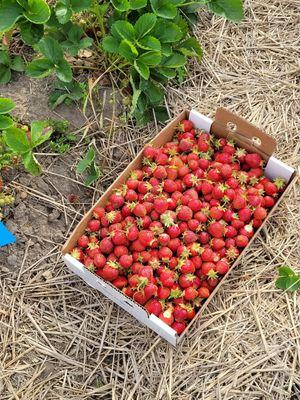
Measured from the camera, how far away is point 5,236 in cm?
181

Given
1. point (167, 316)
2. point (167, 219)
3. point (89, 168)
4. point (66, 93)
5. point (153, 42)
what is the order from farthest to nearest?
point (66, 93), point (89, 168), point (153, 42), point (167, 219), point (167, 316)

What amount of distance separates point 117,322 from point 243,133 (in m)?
0.82

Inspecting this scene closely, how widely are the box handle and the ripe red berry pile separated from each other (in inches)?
1.7

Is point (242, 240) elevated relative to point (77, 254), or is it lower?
elevated

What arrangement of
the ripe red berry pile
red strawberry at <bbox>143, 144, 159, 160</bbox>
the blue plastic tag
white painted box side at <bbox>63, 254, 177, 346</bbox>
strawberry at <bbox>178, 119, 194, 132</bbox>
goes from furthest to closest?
strawberry at <bbox>178, 119, 194, 132</bbox> → red strawberry at <bbox>143, 144, 159, 160</bbox> → the blue plastic tag → the ripe red berry pile → white painted box side at <bbox>63, 254, 177, 346</bbox>

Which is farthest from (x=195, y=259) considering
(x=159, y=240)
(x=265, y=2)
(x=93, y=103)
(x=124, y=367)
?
(x=265, y=2)

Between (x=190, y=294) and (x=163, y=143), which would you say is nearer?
(x=190, y=294)

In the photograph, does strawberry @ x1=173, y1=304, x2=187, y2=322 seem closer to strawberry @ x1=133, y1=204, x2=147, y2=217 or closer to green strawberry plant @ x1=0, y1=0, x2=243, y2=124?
strawberry @ x1=133, y1=204, x2=147, y2=217

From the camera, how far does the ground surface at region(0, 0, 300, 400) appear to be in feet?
5.48

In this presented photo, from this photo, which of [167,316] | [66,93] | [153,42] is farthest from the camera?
[66,93]

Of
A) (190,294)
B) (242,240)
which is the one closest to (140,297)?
(190,294)

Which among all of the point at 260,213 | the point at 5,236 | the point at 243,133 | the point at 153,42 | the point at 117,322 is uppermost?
the point at 153,42

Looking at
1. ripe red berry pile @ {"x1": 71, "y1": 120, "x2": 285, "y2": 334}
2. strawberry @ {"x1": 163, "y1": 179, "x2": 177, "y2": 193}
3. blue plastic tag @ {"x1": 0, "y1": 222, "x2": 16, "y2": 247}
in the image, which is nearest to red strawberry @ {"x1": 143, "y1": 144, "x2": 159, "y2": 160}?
ripe red berry pile @ {"x1": 71, "y1": 120, "x2": 285, "y2": 334}

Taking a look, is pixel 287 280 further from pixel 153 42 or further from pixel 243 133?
pixel 153 42
